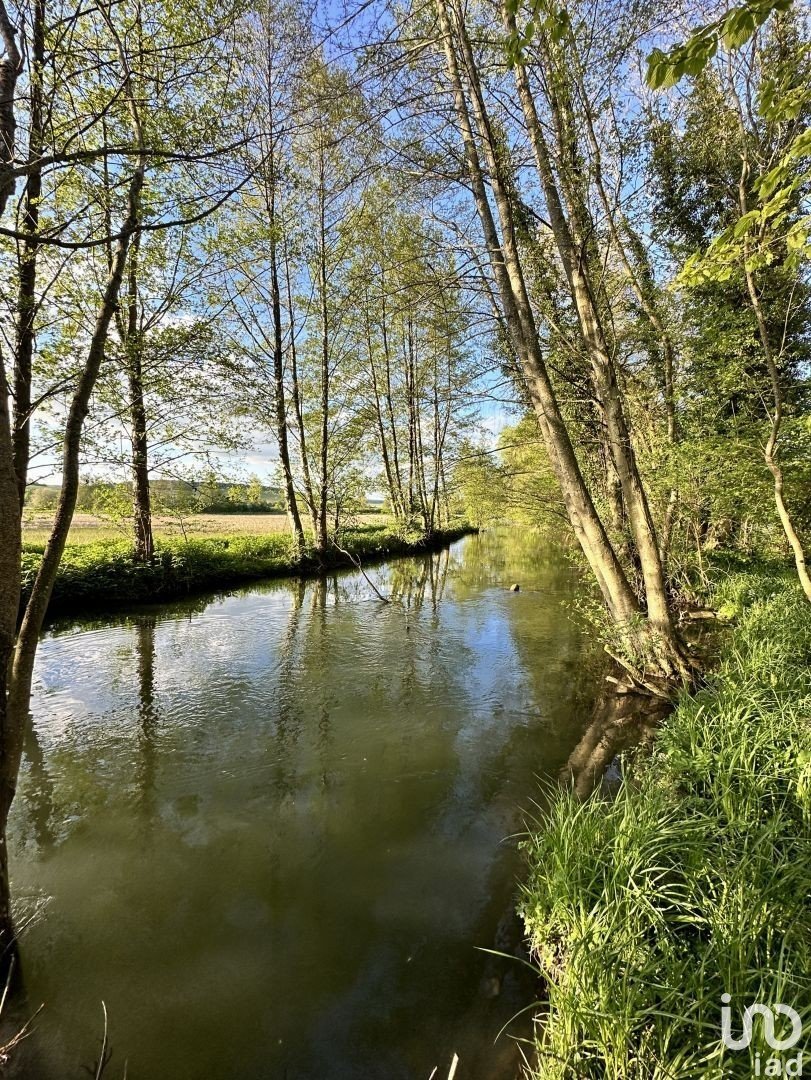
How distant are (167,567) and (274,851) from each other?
1015 cm

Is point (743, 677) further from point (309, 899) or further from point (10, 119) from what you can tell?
point (10, 119)

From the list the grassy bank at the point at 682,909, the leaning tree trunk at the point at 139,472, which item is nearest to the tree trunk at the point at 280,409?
the leaning tree trunk at the point at 139,472

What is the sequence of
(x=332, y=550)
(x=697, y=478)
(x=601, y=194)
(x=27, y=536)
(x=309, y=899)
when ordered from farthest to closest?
1. (x=332, y=550)
2. (x=27, y=536)
3. (x=697, y=478)
4. (x=601, y=194)
5. (x=309, y=899)

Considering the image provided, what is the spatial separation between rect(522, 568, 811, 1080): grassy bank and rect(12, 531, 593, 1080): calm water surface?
66cm

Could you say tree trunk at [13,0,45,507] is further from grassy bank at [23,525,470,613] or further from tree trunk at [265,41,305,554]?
tree trunk at [265,41,305,554]

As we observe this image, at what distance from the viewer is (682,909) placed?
7.42 ft

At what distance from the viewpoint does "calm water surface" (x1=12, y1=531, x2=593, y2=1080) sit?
2.25 meters

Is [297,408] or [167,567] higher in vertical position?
[297,408]

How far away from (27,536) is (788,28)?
19246 mm

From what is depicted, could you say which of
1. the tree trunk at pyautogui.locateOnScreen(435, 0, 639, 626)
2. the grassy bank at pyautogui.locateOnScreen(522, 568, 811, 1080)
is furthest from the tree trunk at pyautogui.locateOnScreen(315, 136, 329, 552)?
the grassy bank at pyautogui.locateOnScreen(522, 568, 811, 1080)

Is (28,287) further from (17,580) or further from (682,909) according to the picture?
(682,909)

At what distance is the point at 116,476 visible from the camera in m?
10.8

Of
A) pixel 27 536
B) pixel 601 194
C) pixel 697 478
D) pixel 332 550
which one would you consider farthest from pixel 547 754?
pixel 27 536

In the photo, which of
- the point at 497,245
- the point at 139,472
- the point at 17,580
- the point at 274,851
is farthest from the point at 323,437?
the point at 17,580
